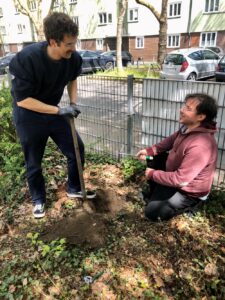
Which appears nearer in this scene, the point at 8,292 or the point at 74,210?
the point at 8,292

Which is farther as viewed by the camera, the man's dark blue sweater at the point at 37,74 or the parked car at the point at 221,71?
the parked car at the point at 221,71

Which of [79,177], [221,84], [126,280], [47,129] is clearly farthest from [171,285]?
[221,84]

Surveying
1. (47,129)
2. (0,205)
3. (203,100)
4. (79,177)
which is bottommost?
(0,205)

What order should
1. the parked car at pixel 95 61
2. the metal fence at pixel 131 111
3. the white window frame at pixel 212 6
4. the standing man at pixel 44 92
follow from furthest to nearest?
the white window frame at pixel 212 6, the parked car at pixel 95 61, the metal fence at pixel 131 111, the standing man at pixel 44 92

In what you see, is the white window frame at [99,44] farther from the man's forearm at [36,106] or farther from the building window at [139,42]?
the man's forearm at [36,106]

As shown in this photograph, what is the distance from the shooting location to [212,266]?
2.31 meters

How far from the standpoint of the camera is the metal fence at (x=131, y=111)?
320 centimetres

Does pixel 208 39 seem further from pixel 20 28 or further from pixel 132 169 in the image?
pixel 20 28

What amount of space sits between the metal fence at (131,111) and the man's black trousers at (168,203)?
0.75 meters

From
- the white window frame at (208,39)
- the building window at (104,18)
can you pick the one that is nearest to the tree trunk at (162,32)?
the white window frame at (208,39)

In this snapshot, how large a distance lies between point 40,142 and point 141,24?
28391mm

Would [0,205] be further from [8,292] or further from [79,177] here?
[8,292]

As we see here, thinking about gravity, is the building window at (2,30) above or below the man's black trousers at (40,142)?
above

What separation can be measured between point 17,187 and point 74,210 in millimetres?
969
